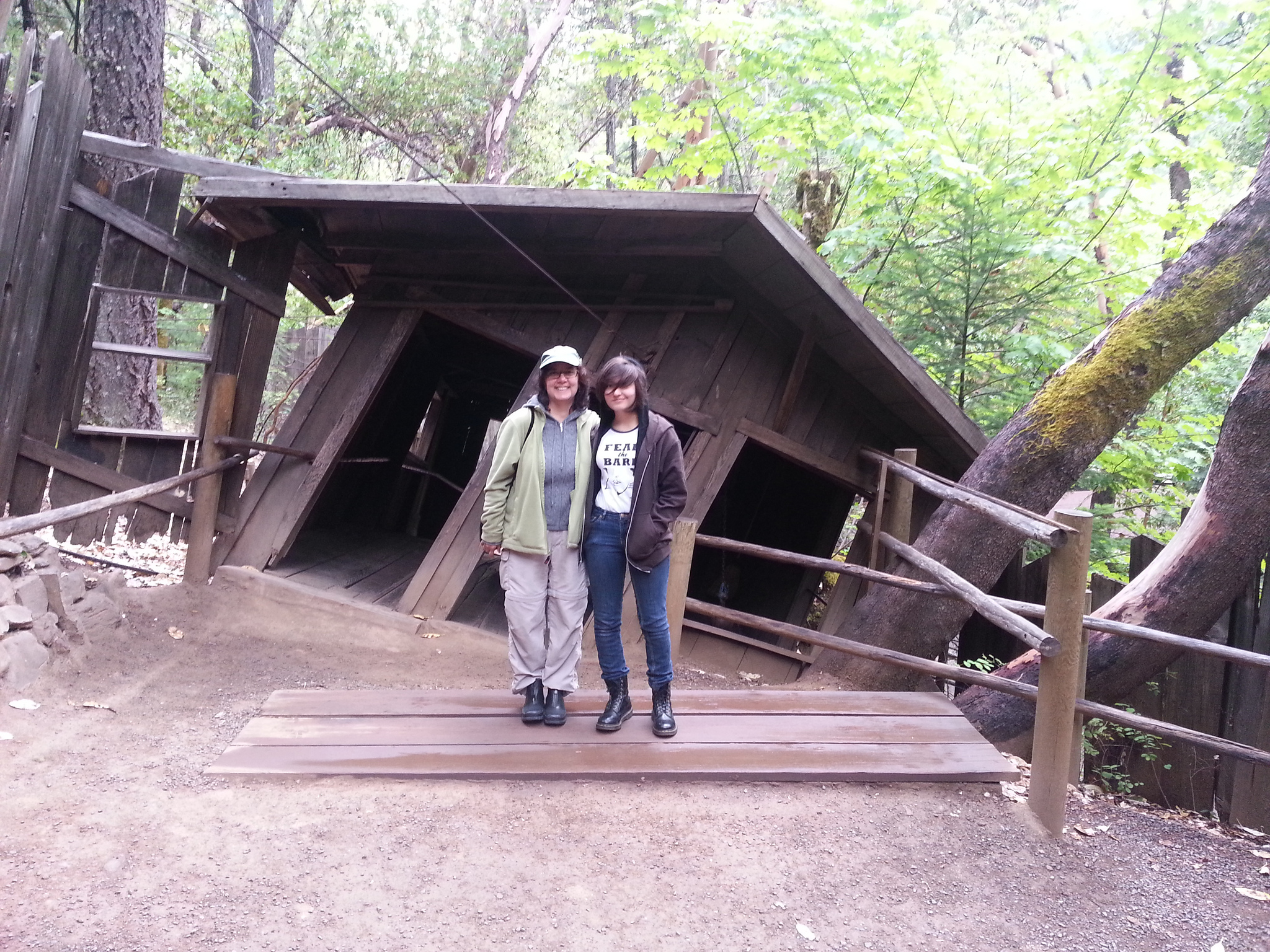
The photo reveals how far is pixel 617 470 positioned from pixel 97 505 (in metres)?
2.82

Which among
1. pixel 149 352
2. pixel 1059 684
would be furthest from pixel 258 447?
pixel 1059 684

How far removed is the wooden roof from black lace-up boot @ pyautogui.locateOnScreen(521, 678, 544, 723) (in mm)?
2638

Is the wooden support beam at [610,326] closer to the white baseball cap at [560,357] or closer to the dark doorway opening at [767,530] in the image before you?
the white baseball cap at [560,357]

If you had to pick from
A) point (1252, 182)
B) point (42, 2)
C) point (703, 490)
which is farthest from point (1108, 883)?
point (42, 2)

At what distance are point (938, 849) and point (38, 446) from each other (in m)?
5.49

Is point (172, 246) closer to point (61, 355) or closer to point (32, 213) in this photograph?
point (32, 213)

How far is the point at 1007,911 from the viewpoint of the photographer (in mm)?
2746

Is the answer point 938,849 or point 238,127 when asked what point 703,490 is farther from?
point 238,127

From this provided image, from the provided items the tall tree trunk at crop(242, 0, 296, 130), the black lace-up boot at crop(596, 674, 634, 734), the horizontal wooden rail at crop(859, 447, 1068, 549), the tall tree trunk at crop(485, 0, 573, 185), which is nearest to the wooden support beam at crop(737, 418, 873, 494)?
the horizontal wooden rail at crop(859, 447, 1068, 549)

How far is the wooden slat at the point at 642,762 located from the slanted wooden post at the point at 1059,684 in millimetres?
268

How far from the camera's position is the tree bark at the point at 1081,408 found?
192 inches

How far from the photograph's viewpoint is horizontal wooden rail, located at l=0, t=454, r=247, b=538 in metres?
3.60

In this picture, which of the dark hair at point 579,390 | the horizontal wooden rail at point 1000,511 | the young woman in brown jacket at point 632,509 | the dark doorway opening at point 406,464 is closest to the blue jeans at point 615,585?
the young woman in brown jacket at point 632,509

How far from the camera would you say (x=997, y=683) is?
149 inches
